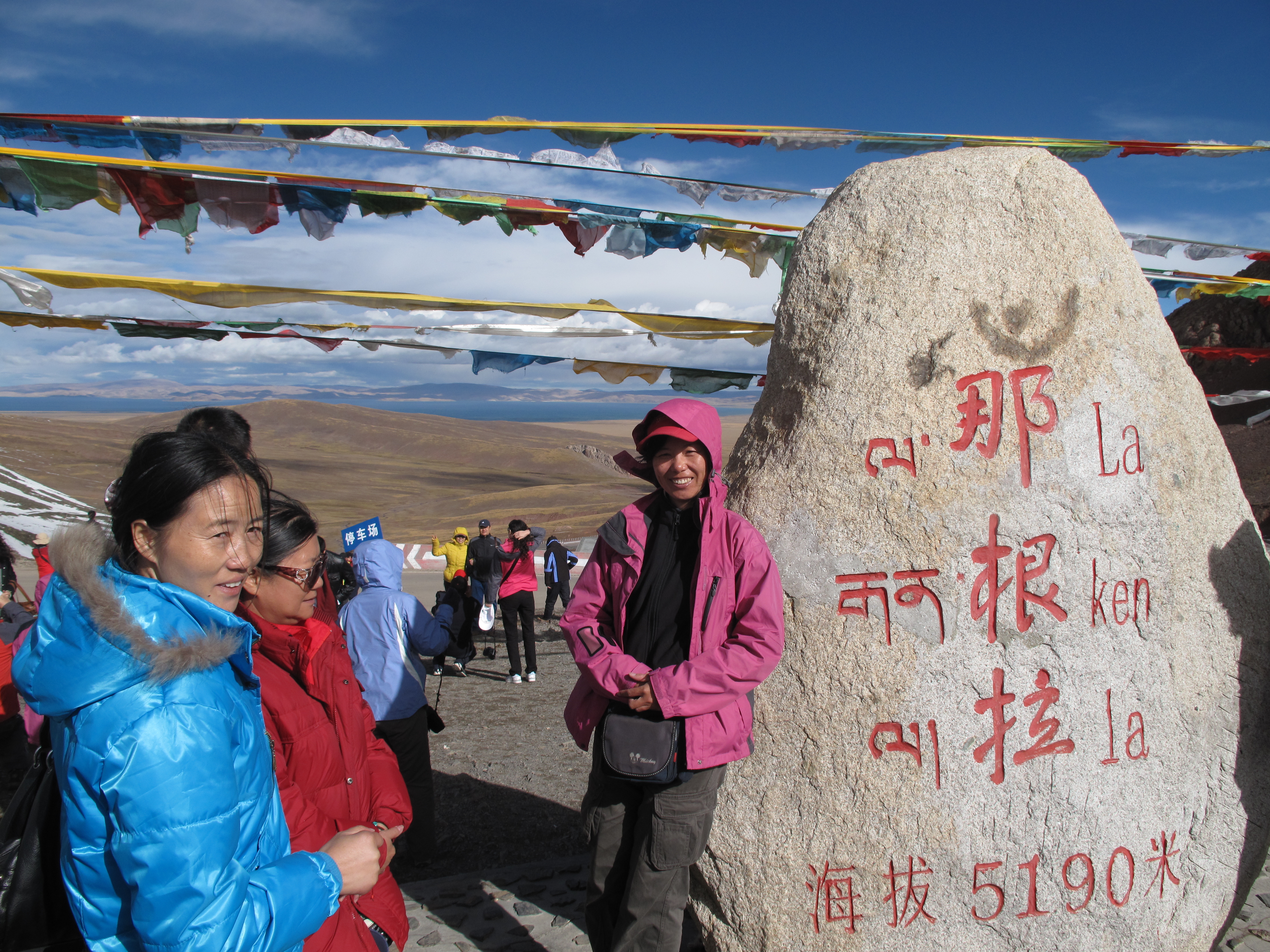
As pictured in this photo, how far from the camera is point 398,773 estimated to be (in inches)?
98.5

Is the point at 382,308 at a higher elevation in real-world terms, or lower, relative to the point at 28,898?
higher

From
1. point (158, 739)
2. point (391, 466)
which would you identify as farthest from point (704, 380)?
point (391, 466)

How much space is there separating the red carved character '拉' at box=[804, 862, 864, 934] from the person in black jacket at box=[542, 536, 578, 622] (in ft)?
22.6

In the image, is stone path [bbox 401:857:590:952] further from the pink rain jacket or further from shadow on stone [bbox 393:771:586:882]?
the pink rain jacket

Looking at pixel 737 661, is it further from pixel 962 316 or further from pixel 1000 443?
pixel 962 316

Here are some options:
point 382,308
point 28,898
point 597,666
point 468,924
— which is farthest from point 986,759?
point 382,308

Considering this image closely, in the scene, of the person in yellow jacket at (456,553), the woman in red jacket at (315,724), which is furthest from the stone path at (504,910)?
the person in yellow jacket at (456,553)

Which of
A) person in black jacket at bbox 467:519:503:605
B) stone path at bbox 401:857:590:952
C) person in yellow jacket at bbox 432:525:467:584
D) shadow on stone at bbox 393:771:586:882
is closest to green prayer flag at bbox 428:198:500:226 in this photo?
shadow on stone at bbox 393:771:586:882

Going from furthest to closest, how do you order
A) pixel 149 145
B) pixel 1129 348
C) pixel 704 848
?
pixel 149 145 < pixel 1129 348 < pixel 704 848

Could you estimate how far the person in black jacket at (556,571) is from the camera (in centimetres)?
969

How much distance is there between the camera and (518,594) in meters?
7.71

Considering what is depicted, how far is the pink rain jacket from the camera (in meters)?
2.46

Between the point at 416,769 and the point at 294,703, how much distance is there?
210 centimetres

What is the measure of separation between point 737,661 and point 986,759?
1165 millimetres
